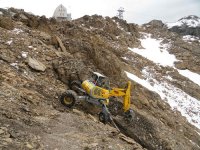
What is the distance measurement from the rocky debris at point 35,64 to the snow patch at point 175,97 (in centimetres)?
1258

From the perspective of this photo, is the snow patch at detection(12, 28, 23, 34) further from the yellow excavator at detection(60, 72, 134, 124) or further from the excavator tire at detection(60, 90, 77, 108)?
the excavator tire at detection(60, 90, 77, 108)

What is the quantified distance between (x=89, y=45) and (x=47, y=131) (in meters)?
12.4

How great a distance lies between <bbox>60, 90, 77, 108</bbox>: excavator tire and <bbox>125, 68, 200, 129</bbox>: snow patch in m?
14.2

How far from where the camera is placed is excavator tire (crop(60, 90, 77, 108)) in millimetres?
14703

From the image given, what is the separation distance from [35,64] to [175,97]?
61.2 ft

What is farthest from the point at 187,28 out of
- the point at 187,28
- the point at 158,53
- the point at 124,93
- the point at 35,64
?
the point at 124,93

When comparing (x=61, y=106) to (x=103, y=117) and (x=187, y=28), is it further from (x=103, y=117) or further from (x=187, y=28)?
(x=187, y=28)

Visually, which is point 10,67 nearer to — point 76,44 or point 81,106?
point 81,106

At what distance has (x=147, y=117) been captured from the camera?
1958 centimetres

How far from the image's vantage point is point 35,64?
1686 centimetres

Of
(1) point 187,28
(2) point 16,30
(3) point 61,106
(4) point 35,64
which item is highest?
(2) point 16,30

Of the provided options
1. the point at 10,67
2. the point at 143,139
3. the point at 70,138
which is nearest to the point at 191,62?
the point at 143,139

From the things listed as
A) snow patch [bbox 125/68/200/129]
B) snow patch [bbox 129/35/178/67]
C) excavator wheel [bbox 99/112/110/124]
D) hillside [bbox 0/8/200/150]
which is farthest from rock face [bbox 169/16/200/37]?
excavator wheel [bbox 99/112/110/124]

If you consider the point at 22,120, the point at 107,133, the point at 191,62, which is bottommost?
the point at 191,62
